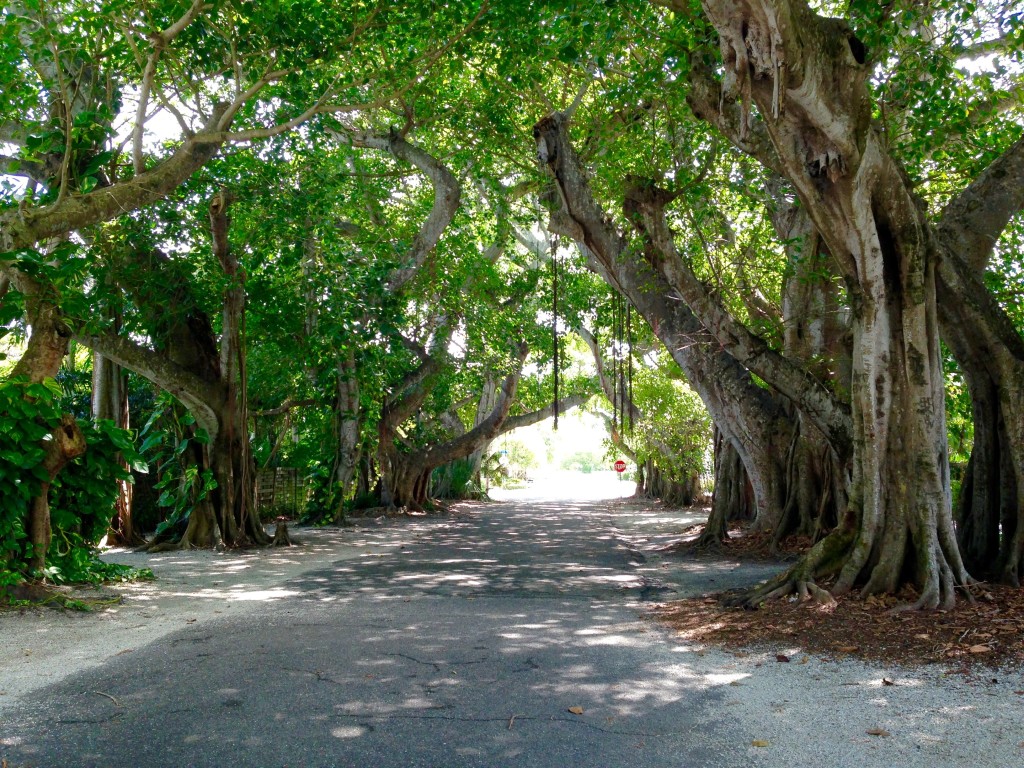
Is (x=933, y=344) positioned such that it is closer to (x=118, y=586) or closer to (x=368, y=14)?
(x=368, y=14)

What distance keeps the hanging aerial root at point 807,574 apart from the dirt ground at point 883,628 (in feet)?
0.42

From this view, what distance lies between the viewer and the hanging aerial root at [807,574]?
7344mm

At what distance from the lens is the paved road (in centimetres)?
384

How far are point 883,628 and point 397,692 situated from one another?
146 inches

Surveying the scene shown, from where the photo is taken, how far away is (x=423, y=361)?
23.2 meters

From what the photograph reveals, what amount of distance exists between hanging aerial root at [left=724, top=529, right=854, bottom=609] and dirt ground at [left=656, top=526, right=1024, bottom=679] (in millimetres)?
128

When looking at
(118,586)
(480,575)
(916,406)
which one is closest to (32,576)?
(118,586)

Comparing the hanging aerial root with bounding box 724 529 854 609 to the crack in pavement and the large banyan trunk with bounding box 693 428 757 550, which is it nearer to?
the crack in pavement

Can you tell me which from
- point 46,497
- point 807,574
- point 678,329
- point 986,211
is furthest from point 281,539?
point 986,211

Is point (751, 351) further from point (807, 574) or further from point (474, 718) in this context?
point (474, 718)

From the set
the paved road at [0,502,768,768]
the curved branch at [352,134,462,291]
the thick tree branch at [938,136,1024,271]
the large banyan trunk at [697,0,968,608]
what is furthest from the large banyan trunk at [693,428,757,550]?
the curved branch at [352,134,462,291]

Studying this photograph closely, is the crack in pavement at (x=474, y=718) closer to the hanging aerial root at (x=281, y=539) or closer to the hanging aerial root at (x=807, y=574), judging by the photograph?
the hanging aerial root at (x=807, y=574)

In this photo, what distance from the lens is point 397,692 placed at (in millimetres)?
4809

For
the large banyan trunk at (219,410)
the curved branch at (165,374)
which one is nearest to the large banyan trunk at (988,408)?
the large banyan trunk at (219,410)
